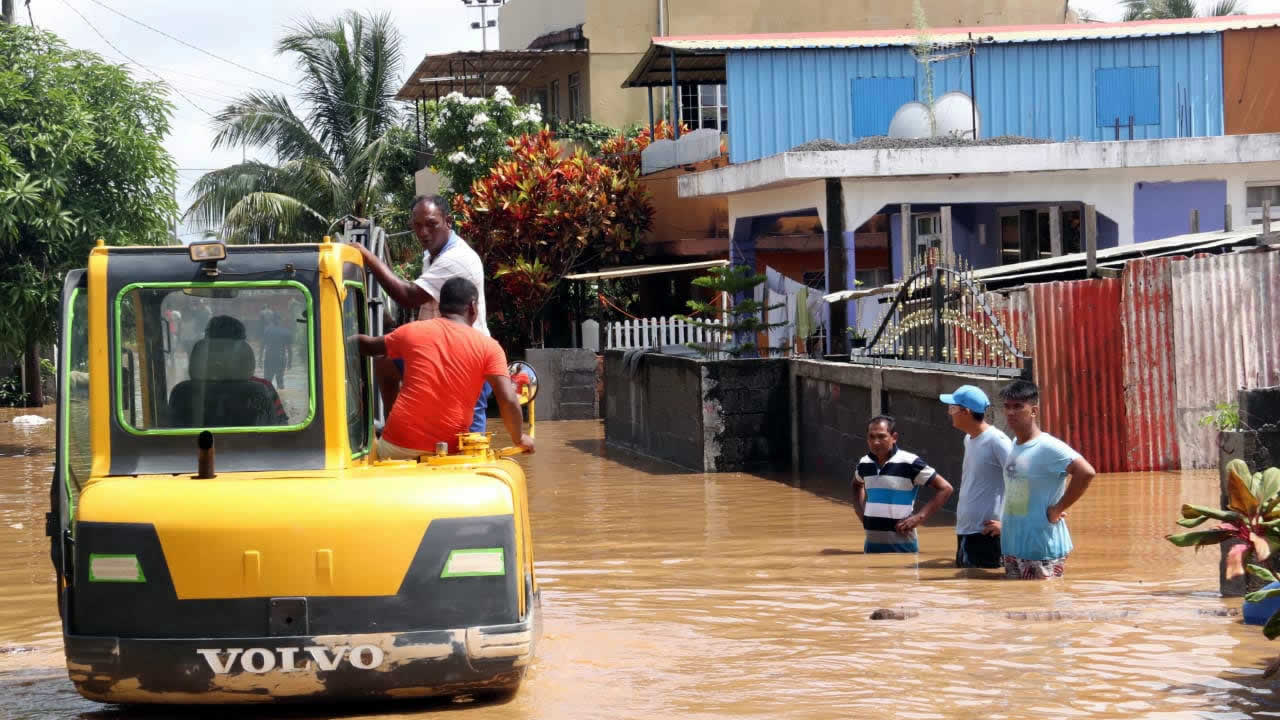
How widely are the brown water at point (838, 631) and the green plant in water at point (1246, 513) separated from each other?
1.68 feet

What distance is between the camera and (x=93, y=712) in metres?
7.65

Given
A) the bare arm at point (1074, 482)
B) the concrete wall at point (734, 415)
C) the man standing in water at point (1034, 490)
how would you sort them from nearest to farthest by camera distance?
the bare arm at point (1074, 482)
the man standing in water at point (1034, 490)
the concrete wall at point (734, 415)

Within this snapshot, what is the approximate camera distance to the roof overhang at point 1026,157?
21906 millimetres

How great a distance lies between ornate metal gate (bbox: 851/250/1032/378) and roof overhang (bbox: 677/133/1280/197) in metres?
3.89

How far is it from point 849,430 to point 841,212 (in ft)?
16.5

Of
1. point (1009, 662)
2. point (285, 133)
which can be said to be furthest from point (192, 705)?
point (285, 133)

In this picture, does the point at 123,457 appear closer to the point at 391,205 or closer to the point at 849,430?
the point at 849,430

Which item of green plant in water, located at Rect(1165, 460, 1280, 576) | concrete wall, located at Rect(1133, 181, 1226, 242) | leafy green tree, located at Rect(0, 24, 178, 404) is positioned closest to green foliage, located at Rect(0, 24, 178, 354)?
leafy green tree, located at Rect(0, 24, 178, 404)

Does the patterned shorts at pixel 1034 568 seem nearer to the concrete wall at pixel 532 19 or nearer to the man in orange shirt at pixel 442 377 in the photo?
the man in orange shirt at pixel 442 377

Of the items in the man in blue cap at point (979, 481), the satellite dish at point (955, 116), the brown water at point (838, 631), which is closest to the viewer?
the brown water at point (838, 631)

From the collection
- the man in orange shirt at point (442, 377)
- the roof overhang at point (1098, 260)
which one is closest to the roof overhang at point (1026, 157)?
the roof overhang at point (1098, 260)

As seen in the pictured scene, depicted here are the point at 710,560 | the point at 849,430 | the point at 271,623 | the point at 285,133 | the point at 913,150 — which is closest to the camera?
the point at 271,623

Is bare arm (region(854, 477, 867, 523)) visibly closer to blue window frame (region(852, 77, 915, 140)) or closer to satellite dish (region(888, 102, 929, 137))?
satellite dish (region(888, 102, 929, 137))

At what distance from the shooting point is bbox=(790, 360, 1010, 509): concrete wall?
15039mm
